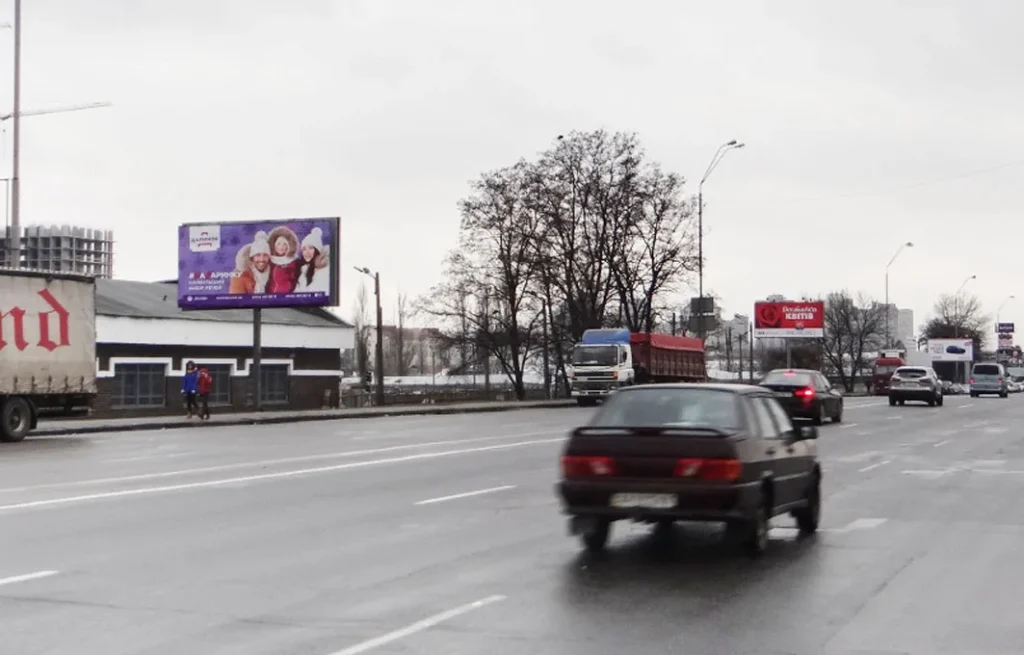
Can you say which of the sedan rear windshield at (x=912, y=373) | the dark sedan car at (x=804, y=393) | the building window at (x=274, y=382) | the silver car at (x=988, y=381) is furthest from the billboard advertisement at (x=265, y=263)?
the silver car at (x=988, y=381)

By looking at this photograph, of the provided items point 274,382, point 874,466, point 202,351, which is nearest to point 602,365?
point 274,382

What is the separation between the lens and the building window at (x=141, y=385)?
55875 millimetres

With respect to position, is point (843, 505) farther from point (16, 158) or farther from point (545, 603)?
point (16, 158)

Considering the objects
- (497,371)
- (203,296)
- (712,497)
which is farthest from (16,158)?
(497,371)

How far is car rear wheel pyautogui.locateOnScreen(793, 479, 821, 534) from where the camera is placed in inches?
488

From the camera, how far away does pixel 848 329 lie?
429 feet

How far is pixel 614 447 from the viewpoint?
35.1ft

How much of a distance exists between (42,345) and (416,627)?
24.3m

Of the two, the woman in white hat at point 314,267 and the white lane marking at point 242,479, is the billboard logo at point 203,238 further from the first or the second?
the white lane marking at point 242,479

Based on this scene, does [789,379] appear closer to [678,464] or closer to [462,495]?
[462,495]

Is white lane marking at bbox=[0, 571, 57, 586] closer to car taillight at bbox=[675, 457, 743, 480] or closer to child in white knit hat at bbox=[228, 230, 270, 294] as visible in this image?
car taillight at bbox=[675, 457, 743, 480]

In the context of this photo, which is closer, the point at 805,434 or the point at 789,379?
the point at 805,434

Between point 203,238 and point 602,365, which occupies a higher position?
point 203,238

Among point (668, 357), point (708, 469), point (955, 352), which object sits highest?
point (955, 352)
